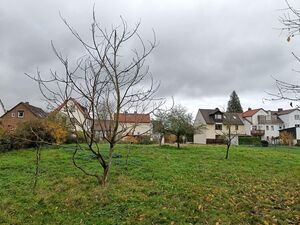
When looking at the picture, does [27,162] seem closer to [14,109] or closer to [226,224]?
[226,224]

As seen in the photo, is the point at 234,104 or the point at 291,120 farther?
the point at 234,104

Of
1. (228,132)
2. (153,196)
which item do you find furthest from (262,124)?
(153,196)

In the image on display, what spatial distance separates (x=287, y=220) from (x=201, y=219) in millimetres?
2110

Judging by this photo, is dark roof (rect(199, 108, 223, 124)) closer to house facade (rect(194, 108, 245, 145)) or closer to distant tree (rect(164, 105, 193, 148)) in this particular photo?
house facade (rect(194, 108, 245, 145))

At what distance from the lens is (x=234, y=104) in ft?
274

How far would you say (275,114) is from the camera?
66375 millimetres

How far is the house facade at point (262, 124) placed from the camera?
63228 millimetres

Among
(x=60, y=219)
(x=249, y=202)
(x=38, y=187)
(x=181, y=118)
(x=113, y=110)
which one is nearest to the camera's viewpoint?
(x=60, y=219)

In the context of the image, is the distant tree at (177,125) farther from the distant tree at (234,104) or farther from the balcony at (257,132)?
the distant tree at (234,104)

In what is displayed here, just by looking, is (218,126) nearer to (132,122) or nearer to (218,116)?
(218,116)

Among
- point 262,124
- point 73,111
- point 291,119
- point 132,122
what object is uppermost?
point 291,119

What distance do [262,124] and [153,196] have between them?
58.6 metres

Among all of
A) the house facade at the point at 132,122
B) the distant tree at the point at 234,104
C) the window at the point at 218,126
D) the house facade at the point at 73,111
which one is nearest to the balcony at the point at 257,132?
the window at the point at 218,126

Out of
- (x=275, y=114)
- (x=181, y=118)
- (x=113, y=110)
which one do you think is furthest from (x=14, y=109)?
(x=275, y=114)
